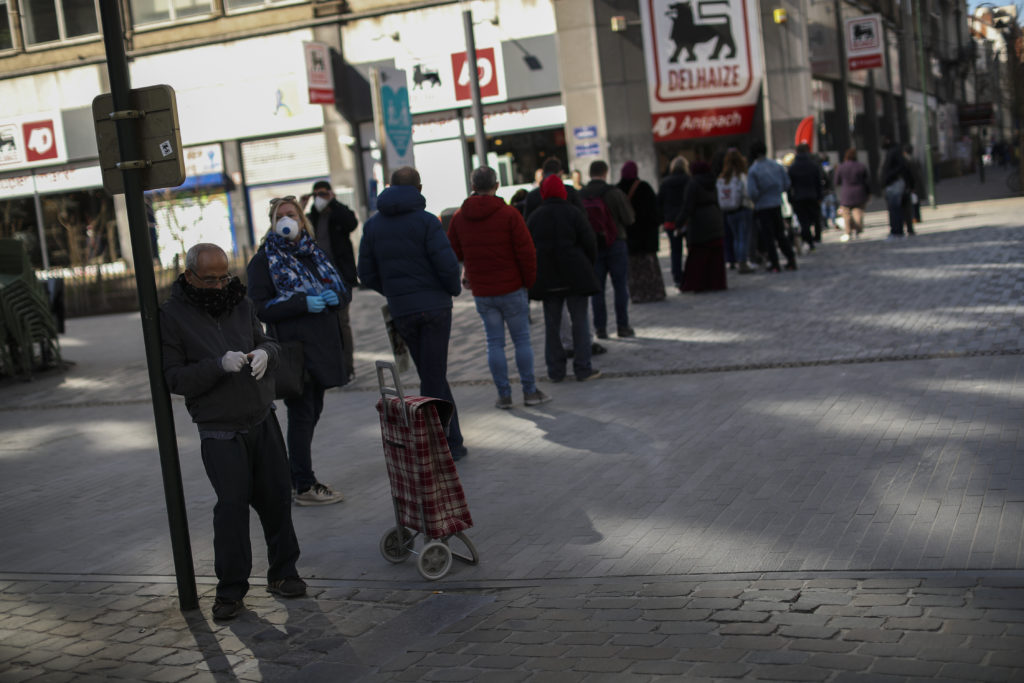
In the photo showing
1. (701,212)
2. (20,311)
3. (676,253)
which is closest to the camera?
(20,311)

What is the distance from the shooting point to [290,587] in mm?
5492

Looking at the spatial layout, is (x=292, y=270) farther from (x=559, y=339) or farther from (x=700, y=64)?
(x=700, y=64)

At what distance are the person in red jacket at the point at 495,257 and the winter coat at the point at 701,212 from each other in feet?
20.3

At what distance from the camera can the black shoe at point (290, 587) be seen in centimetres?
549

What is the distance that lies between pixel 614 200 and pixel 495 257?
377cm

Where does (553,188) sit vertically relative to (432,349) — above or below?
above

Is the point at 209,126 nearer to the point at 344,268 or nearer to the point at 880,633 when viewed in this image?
the point at 344,268

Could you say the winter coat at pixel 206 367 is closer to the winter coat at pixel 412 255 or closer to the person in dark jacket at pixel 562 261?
the winter coat at pixel 412 255

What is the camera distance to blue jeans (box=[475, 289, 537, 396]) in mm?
9172

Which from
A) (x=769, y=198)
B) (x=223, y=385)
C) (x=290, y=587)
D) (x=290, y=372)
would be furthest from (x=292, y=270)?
(x=769, y=198)

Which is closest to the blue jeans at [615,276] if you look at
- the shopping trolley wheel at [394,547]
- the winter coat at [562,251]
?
the winter coat at [562,251]

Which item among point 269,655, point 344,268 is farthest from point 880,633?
point 344,268

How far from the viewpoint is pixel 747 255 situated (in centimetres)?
1775

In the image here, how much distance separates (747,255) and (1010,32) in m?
22.3
